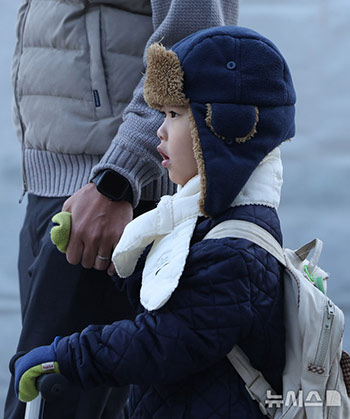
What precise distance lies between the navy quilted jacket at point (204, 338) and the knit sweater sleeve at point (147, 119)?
10.2 inches

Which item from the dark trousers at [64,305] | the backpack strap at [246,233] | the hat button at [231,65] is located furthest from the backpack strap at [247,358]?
the dark trousers at [64,305]

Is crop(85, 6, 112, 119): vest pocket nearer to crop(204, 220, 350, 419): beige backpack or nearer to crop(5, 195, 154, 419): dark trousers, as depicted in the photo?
crop(5, 195, 154, 419): dark trousers

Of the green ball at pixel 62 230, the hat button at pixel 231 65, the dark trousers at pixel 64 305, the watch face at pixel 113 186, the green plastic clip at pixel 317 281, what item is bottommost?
the dark trousers at pixel 64 305

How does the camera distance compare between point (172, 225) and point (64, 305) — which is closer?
point (172, 225)

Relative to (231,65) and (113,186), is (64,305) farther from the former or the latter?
(231,65)

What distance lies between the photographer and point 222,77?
1.10 metres

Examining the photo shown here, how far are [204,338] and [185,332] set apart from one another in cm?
3

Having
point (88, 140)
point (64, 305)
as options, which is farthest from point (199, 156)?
point (64, 305)

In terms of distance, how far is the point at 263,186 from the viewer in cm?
116

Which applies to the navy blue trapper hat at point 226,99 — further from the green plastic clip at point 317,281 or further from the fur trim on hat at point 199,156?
the green plastic clip at point 317,281

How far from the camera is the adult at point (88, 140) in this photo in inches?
53.8

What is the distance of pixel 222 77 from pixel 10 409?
2.86 feet

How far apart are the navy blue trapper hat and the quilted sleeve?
0.10 m

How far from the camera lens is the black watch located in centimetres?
136
